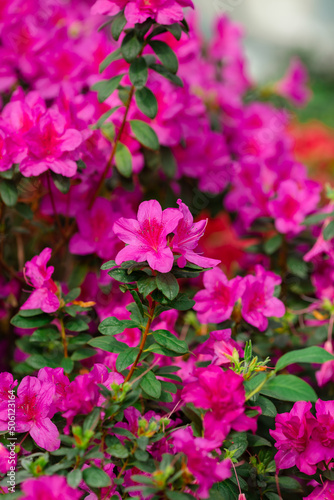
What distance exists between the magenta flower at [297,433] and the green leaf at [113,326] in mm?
287

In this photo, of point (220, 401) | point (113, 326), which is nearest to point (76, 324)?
point (113, 326)

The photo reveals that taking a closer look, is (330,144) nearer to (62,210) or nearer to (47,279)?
(62,210)

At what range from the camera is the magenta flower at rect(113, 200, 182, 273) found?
0.76 metres

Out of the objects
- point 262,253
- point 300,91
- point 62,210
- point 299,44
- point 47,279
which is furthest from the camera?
point 299,44

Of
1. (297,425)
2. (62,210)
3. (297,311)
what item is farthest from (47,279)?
(297,311)

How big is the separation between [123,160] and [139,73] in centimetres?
19

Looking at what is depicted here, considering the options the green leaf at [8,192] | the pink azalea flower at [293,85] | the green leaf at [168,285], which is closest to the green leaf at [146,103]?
the green leaf at [8,192]

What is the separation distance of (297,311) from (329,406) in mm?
421

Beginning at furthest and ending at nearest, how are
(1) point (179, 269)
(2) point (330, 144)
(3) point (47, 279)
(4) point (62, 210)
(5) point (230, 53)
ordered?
(2) point (330, 144), (5) point (230, 53), (4) point (62, 210), (3) point (47, 279), (1) point (179, 269)

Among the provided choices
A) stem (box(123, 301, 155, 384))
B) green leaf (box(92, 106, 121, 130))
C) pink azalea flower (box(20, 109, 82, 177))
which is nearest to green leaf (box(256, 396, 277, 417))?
stem (box(123, 301, 155, 384))

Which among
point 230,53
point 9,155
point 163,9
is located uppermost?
point 163,9

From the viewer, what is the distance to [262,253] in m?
1.40

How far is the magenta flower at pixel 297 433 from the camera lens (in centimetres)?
81

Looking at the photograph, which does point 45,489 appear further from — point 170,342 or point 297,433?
→ point 297,433
